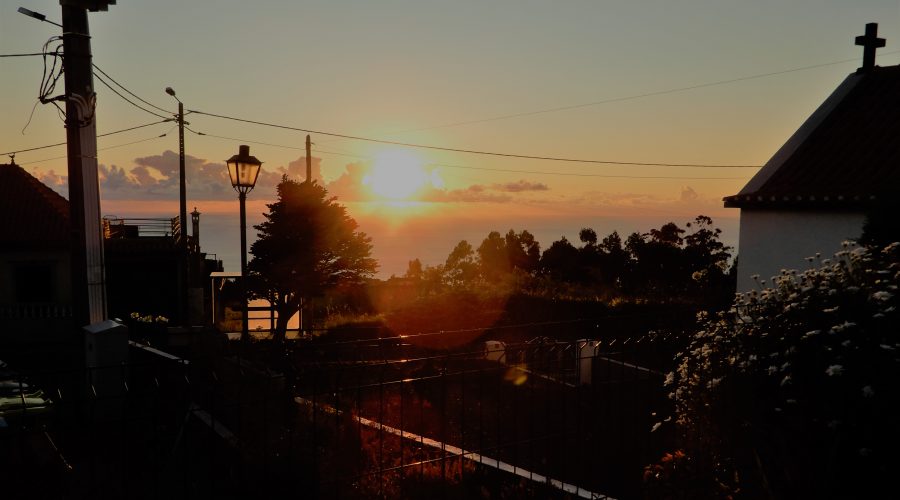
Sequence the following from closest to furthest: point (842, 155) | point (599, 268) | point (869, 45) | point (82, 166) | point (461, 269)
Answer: point (82, 166), point (842, 155), point (869, 45), point (461, 269), point (599, 268)

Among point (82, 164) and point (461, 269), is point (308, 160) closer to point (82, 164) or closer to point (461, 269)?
point (461, 269)

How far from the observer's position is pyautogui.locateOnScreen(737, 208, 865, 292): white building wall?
50.6 ft

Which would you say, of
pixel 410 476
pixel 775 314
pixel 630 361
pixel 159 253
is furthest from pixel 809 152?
pixel 159 253

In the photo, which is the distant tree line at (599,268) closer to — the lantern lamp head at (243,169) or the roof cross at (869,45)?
the roof cross at (869,45)

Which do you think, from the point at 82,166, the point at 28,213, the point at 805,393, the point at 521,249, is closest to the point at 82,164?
the point at 82,166

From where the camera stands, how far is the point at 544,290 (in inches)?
995

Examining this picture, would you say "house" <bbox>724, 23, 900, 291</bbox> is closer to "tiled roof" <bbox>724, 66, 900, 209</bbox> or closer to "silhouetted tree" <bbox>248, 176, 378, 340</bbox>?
"tiled roof" <bbox>724, 66, 900, 209</bbox>

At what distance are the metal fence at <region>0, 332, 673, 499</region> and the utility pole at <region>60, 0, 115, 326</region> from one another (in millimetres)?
1354

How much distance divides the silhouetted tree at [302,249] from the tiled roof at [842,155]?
63.5 ft

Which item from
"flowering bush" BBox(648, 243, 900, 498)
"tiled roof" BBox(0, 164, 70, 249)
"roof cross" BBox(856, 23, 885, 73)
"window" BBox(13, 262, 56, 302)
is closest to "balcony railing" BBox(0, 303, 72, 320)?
"window" BBox(13, 262, 56, 302)

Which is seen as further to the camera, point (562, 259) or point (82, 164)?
point (562, 259)

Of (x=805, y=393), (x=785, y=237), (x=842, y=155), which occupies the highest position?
(x=842, y=155)

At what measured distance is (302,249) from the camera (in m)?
31.7

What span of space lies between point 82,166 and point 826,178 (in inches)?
618
